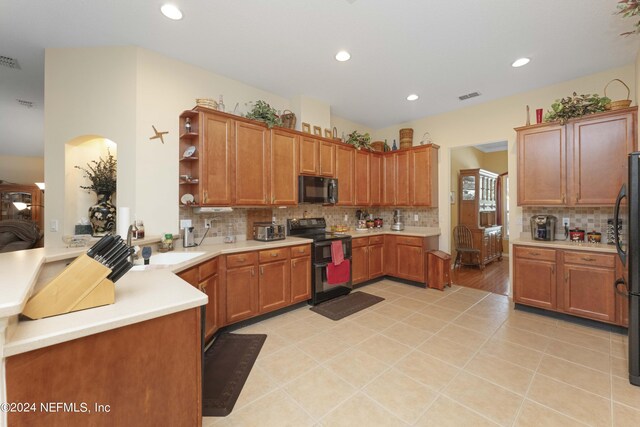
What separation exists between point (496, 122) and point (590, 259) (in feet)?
7.40

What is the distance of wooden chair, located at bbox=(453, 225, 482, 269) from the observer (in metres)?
5.70

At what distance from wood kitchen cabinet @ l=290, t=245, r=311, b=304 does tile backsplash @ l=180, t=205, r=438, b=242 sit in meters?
0.77

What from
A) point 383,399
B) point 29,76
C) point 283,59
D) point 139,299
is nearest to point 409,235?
point 383,399

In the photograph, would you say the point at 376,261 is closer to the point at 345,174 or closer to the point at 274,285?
the point at 345,174

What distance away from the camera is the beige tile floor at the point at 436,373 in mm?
1704

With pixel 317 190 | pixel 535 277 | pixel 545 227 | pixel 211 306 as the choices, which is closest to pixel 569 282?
pixel 535 277

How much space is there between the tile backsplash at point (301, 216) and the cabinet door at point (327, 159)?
0.67 m

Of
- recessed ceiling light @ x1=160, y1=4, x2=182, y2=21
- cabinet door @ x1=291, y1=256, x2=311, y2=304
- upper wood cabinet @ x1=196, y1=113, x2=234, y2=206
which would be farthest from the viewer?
cabinet door @ x1=291, y1=256, x2=311, y2=304

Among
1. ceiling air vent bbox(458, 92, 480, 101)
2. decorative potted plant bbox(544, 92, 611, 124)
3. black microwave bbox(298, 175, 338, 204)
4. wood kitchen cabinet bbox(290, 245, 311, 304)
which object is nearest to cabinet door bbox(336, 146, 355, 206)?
black microwave bbox(298, 175, 338, 204)

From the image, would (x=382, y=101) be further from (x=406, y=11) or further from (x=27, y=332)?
(x=27, y=332)

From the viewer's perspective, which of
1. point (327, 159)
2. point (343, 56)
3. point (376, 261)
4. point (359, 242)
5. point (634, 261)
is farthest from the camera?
point (376, 261)

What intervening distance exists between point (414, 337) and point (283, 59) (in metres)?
3.38

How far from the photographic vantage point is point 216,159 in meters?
2.96

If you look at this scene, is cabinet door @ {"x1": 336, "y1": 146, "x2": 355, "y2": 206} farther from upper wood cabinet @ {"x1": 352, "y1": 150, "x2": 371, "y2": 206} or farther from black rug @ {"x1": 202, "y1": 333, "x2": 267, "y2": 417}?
black rug @ {"x1": 202, "y1": 333, "x2": 267, "y2": 417}
